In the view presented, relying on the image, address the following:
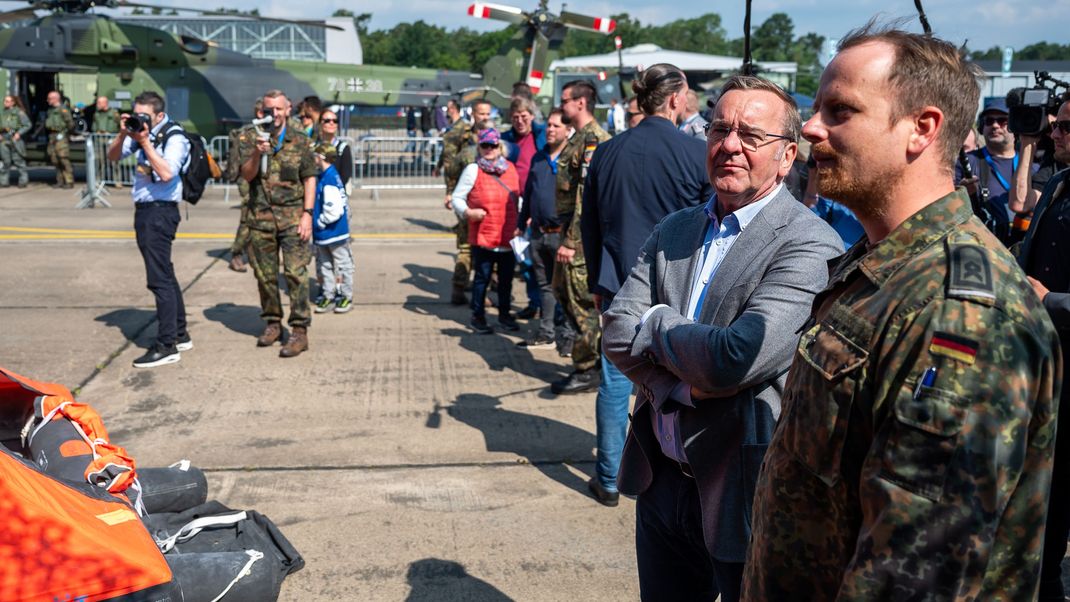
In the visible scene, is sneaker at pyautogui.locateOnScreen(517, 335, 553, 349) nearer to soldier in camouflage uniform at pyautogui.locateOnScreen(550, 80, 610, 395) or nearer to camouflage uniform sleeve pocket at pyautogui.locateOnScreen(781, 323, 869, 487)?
soldier in camouflage uniform at pyautogui.locateOnScreen(550, 80, 610, 395)

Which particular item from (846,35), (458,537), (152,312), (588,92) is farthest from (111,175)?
(846,35)

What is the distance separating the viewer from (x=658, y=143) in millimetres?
4289

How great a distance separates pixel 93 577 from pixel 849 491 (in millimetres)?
1900

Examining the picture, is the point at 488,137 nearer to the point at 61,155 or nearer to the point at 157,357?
the point at 157,357

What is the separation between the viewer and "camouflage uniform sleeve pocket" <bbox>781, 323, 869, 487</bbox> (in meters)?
1.41

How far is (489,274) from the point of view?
7.90m

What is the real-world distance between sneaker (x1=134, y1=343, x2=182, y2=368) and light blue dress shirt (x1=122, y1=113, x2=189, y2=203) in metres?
1.11

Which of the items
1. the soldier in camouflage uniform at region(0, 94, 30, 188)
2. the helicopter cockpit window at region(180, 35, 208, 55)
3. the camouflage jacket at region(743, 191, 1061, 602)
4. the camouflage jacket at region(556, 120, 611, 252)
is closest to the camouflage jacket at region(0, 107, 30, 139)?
the soldier in camouflage uniform at region(0, 94, 30, 188)

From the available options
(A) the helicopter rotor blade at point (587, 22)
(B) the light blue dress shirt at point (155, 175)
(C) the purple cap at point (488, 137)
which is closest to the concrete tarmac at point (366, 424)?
(B) the light blue dress shirt at point (155, 175)

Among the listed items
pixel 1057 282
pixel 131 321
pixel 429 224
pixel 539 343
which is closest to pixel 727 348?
pixel 1057 282

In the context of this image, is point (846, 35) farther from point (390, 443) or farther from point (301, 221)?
point (301, 221)

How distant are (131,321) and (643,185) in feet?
18.4

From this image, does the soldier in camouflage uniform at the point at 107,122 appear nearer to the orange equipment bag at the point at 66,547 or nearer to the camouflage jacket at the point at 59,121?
the camouflage jacket at the point at 59,121

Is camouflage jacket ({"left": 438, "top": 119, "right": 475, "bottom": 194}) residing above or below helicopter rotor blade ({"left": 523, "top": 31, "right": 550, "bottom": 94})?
below
